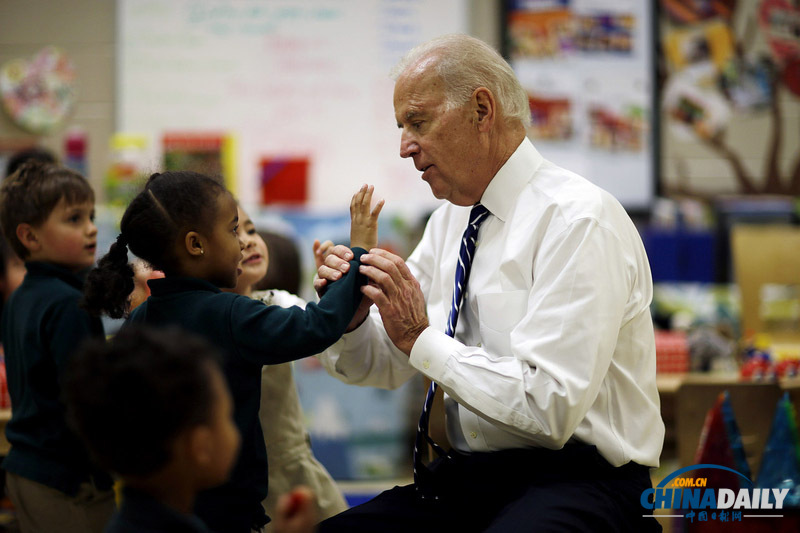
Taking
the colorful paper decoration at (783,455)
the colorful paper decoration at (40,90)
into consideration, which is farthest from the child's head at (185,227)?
the colorful paper decoration at (40,90)

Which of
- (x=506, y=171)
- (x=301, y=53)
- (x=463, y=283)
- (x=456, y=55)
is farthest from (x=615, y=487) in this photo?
(x=301, y=53)

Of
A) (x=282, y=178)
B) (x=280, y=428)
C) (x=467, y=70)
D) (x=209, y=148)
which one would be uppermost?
(x=467, y=70)

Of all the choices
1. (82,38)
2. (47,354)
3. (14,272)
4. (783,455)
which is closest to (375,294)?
(47,354)

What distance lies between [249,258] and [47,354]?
517 millimetres

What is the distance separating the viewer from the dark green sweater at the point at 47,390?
1856 millimetres

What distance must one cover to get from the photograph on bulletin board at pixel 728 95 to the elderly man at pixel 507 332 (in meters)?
3.16

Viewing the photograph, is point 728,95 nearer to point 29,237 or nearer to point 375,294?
point 375,294

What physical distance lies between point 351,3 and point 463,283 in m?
3.25

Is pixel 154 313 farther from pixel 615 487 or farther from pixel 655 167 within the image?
pixel 655 167

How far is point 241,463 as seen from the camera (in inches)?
58.9

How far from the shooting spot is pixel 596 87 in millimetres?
4672

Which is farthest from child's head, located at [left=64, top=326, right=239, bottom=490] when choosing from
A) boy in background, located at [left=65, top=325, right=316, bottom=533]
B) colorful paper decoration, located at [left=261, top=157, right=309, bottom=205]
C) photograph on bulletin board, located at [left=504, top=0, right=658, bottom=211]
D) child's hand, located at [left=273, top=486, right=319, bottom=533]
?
photograph on bulletin board, located at [left=504, top=0, right=658, bottom=211]

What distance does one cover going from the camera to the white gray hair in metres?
1.77

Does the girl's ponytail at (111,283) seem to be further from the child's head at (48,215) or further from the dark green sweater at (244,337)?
the child's head at (48,215)
